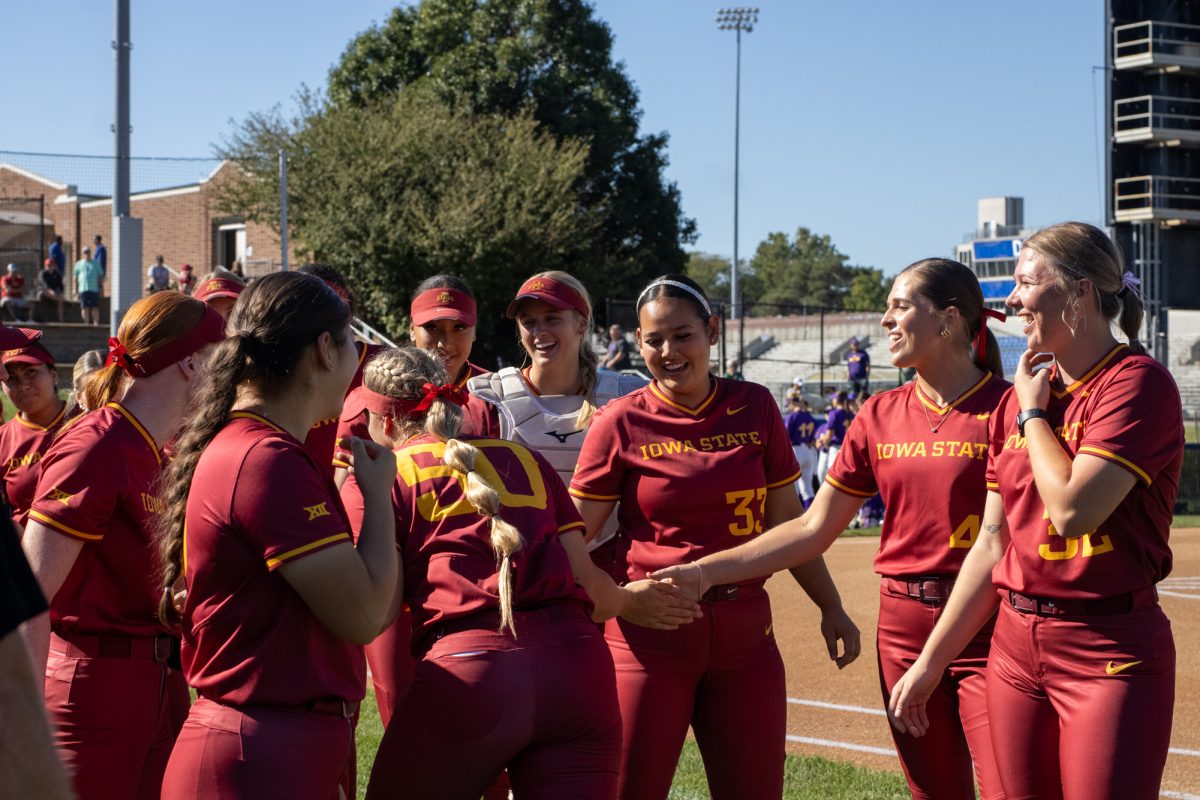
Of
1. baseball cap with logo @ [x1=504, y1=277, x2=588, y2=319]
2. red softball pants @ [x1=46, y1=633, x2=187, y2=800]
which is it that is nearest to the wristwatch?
baseball cap with logo @ [x1=504, y1=277, x2=588, y2=319]

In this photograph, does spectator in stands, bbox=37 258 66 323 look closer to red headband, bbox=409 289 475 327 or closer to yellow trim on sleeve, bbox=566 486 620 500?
red headband, bbox=409 289 475 327

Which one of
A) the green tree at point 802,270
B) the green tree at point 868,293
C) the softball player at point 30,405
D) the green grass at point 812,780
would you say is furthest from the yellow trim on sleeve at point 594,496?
the green tree at point 802,270

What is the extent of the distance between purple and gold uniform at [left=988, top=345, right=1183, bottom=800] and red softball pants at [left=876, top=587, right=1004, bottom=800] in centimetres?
51

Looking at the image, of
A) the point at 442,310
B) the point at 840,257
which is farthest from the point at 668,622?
the point at 840,257

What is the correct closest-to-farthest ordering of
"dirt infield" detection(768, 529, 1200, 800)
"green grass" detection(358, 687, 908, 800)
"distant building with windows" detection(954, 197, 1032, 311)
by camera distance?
1. "green grass" detection(358, 687, 908, 800)
2. "dirt infield" detection(768, 529, 1200, 800)
3. "distant building with windows" detection(954, 197, 1032, 311)

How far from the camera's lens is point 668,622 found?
13.3ft

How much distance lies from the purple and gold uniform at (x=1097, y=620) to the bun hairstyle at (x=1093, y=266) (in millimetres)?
132

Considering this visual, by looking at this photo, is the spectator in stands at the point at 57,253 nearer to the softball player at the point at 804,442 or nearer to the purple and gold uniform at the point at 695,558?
the softball player at the point at 804,442

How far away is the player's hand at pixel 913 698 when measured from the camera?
12.5ft

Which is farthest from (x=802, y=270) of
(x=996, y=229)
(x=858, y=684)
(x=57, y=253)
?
(x=858, y=684)

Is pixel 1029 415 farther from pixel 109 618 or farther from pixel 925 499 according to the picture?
pixel 109 618

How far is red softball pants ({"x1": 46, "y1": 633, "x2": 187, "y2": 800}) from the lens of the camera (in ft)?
11.8

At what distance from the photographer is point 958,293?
438cm

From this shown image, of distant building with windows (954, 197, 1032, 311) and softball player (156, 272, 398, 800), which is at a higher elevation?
distant building with windows (954, 197, 1032, 311)
